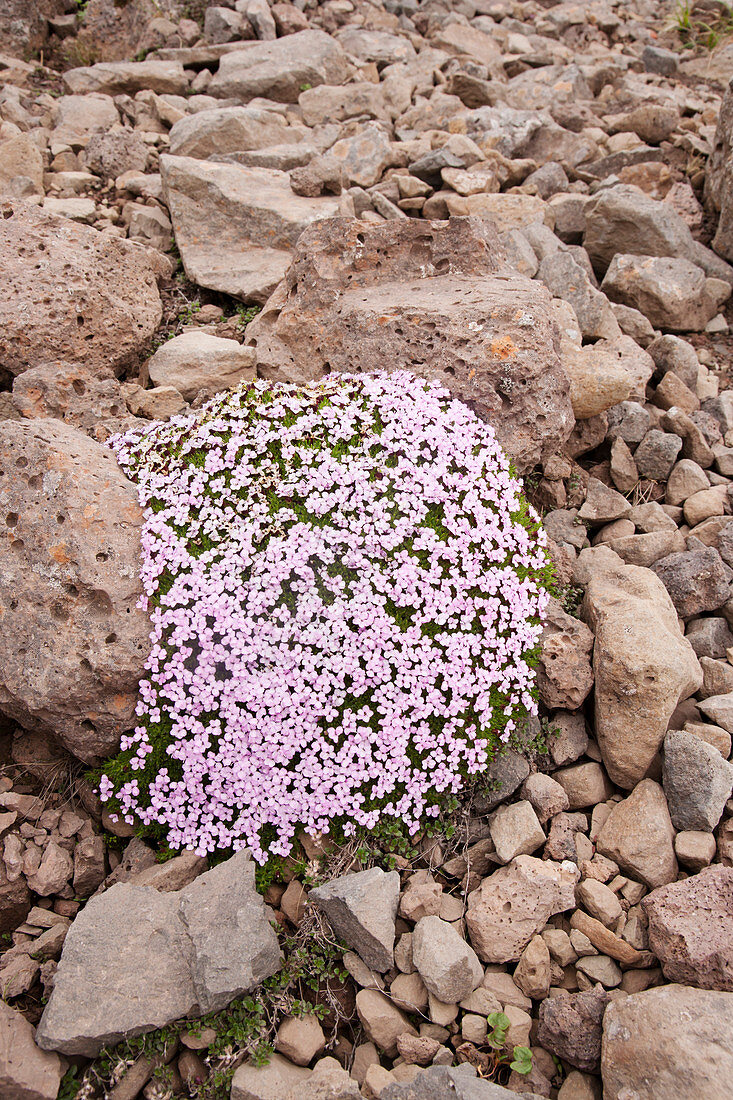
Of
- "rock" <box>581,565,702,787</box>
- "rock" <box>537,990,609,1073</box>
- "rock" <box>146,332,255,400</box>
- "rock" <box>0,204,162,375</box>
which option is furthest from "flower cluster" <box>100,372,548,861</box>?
"rock" <box>0,204,162,375</box>

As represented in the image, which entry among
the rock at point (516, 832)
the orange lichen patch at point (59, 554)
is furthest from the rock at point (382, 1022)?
the orange lichen patch at point (59, 554)

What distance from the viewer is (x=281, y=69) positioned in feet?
34.5

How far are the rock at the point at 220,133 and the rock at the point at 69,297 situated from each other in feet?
11.0

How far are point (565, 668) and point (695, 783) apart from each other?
906 mm

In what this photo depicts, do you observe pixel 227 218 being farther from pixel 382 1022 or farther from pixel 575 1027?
pixel 575 1027

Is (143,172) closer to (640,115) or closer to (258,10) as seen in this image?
(258,10)

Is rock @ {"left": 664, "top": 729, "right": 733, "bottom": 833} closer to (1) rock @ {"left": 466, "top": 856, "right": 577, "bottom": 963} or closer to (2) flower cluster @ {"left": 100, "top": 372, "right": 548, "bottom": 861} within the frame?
(1) rock @ {"left": 466, "top": 856, "right": 577, "bottom": 963}

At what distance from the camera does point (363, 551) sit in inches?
163

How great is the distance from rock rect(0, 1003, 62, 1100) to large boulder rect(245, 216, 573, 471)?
414 cm

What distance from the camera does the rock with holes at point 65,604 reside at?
3869 millimetres

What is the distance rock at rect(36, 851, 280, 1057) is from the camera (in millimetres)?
3227

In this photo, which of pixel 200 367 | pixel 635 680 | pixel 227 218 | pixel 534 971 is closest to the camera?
pixel 534 971

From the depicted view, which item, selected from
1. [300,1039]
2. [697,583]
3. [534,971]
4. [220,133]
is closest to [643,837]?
[534,971]

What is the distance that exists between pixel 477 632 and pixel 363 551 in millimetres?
805
